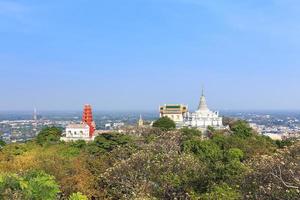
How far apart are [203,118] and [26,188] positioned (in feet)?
240

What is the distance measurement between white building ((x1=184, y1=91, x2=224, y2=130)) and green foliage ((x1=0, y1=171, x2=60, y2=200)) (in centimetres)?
6930

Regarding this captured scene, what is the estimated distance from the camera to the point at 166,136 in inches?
1684

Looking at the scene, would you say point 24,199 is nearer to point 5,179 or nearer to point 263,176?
point 5,179

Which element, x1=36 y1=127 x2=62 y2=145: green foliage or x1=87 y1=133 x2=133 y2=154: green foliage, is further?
x1=36 y1=127 x2=62 y2=145: green foliage

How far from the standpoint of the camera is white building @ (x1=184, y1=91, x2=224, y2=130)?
282 feet

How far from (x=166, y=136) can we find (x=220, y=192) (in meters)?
23.1

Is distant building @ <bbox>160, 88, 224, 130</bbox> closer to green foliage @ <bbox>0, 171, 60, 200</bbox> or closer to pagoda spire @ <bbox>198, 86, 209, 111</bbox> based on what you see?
pagoda spire @ <bbox>198, 86, 209, 111</bbox>

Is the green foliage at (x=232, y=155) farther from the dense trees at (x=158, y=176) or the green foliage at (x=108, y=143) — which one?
the green foliage at (x=108, y=143)

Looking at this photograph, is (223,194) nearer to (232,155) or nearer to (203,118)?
(232,155)

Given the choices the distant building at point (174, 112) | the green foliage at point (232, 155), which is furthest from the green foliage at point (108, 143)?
the distant building at point (174, 112)

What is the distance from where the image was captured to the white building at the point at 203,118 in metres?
85.9

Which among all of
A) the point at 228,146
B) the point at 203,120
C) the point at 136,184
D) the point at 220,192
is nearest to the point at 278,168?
the point at 220,192

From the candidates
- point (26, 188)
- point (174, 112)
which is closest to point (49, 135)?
point (174, 112)

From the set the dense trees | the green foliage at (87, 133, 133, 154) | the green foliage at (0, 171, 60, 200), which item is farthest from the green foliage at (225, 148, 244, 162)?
the green foliage at (0, 171, 60, 200)
